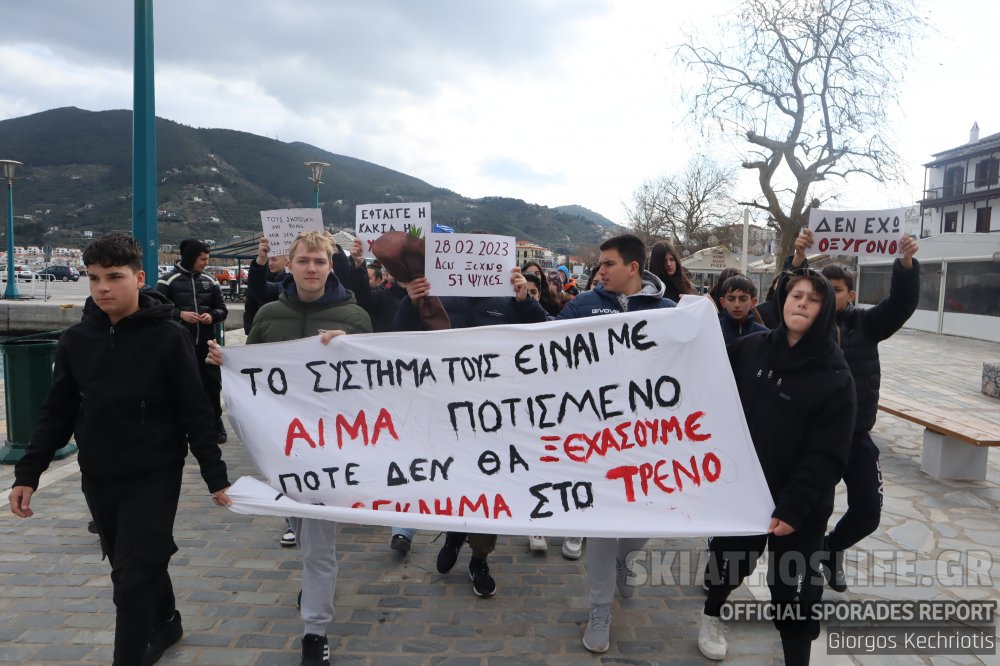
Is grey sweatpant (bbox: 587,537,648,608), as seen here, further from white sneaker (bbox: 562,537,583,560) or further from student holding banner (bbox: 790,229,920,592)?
student holding banner (bbox: 790,229,920,592)

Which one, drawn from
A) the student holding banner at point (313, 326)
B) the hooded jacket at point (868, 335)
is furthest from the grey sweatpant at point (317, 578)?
the hooded jacket at point (868, 335)

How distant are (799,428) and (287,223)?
4574 mm

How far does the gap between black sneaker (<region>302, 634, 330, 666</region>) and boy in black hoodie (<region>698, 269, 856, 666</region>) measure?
6.82ft

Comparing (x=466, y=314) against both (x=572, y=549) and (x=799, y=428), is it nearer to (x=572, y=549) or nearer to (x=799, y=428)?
(x=572, y=549)

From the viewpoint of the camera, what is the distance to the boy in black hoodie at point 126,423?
2512mm

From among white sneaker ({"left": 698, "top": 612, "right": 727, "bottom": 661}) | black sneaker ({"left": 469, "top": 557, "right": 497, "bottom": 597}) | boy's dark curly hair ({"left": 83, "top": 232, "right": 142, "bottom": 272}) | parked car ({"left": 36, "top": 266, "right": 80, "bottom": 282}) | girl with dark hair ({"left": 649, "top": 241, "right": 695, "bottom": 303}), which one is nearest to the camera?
boy's dark curly hair ({"left": 83, "top": 232, "right": 142, "bottom": 272})

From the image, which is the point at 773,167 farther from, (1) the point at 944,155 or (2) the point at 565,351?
(1) the point at 944,155

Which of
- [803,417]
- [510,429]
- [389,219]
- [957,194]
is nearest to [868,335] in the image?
[803,417]

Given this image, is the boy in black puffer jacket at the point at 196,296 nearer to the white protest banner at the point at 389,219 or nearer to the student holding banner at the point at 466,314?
the white protest banner at the point at 389,219

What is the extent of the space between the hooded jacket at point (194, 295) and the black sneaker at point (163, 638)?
10.9 ft

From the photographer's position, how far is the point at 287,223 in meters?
5.55

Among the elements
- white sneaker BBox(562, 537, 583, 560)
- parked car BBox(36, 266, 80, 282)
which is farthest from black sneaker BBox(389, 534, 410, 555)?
parked car BBox(36, 266, 80, 282)

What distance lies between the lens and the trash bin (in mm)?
5637

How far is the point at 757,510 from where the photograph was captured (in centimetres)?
273
